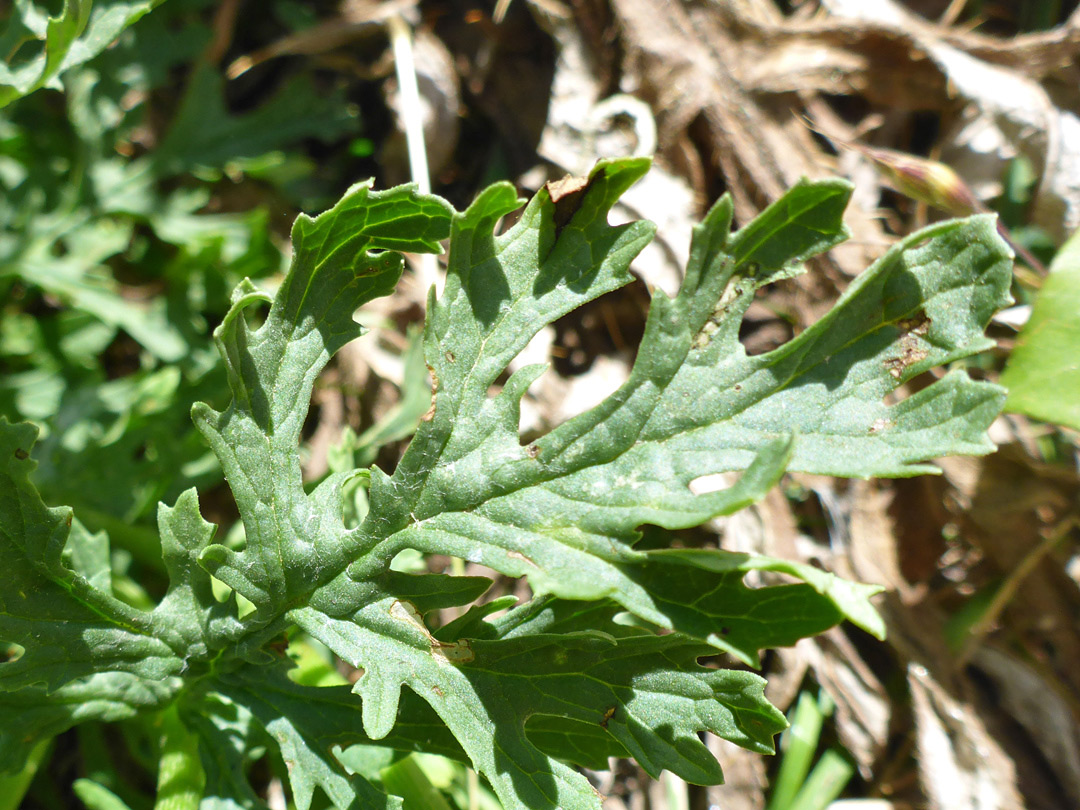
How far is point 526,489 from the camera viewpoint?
4.74 feet

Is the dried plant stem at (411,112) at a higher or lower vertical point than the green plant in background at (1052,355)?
higher

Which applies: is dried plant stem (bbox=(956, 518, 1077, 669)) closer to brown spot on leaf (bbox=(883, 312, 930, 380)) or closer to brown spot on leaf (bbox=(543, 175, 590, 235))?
brown spot on leaf (bbox=(883, 312, 930, 380))

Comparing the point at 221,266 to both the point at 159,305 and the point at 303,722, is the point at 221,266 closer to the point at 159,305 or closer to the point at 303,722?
the point at 159,305

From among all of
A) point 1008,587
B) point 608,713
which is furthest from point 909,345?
point 1008,587

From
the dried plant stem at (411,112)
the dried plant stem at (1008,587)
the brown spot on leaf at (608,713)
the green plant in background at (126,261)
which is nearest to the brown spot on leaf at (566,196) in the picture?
the brown spot on leaf at (608,713)

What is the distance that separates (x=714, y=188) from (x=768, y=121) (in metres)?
0.27

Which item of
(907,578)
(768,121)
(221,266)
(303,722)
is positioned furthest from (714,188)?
(303,722)

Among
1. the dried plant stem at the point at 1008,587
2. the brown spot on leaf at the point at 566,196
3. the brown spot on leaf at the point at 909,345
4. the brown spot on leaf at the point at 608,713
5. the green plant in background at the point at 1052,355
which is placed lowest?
the dried plant stem at the point at 1008,587

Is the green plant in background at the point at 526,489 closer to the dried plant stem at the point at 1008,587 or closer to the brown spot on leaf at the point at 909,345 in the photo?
the brown spot on leaf at the point at 909,345

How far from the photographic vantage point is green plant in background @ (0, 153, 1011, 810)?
1332 millimetres

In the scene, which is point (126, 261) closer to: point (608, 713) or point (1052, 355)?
point (608, 713)

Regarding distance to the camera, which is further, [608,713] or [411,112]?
[411,112]

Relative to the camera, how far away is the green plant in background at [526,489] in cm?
133

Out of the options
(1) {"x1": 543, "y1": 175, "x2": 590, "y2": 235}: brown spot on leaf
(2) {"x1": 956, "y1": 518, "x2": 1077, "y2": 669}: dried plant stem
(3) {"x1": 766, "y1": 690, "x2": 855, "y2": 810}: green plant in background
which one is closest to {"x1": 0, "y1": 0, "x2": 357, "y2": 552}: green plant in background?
(1) {"x1": 543, "y1": 175, "x2": 590, "y2": 235}: brown spot on leaf
